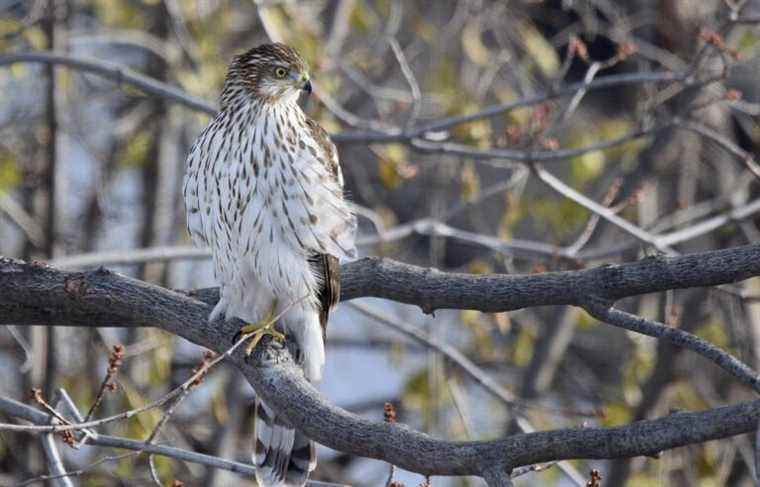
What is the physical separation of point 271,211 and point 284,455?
891 mm

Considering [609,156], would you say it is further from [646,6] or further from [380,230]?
[380,230]

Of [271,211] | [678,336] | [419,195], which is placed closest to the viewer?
[678,336]

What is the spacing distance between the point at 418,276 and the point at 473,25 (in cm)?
353

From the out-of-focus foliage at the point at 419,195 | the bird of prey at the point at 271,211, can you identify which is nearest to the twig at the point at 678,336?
the bird of prey at the point at 271,211

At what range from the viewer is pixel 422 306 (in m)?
3.54

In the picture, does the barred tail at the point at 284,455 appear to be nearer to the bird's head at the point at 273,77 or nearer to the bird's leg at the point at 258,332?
the bird's leg at the point at 258,332

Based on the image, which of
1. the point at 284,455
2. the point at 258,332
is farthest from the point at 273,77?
the point at 284,455

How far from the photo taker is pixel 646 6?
7.50 m

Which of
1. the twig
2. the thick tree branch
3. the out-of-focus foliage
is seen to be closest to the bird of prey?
the thick tree branch

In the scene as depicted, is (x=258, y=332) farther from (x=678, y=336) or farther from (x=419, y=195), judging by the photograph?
(x=419, y=195)

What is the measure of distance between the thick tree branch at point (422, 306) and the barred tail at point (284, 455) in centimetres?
59

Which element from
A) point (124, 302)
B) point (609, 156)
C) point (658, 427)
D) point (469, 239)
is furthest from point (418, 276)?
point (609, 156)

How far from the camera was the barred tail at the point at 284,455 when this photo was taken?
430cm

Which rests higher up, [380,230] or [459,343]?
[459,343]
